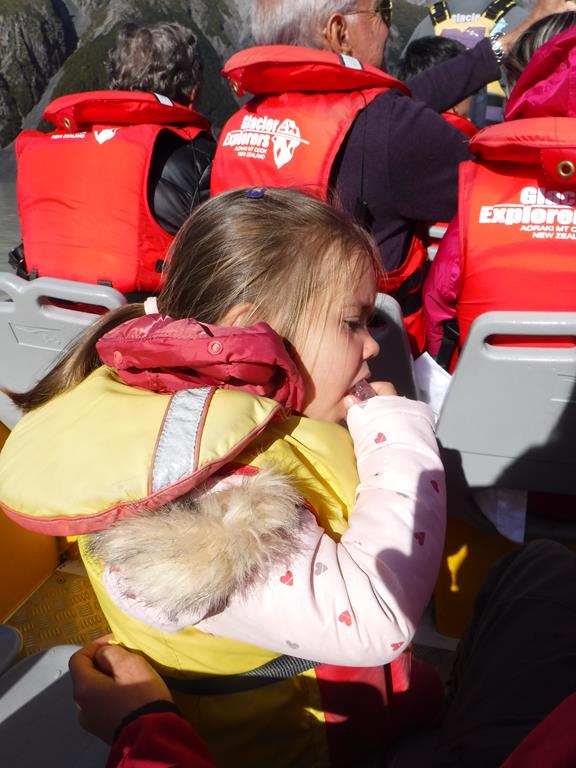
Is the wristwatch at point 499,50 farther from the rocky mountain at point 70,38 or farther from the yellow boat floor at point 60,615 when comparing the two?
the rocky mountain at point 70,38

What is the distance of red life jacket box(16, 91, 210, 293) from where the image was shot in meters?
2.27

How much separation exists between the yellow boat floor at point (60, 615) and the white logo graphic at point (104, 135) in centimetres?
141

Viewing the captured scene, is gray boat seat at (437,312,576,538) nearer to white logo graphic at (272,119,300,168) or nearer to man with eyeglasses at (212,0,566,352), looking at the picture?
man with eyeglasses at (212,0,566,352)

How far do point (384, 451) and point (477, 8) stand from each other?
3.91m

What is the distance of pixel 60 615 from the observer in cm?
177

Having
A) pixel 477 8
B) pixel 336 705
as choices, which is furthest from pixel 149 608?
pixel 477 8

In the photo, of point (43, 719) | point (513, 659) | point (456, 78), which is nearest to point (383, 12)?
point (456, 78)

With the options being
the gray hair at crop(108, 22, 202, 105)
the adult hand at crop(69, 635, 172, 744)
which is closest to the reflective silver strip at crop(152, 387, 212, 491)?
the adult hand at crop(69, 635, 172, 744)

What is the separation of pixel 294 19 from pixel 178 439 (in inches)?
66.6

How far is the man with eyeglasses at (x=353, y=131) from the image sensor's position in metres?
1.70

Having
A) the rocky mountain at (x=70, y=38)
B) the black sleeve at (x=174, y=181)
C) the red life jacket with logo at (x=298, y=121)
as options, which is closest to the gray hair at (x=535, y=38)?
the red life jacket with logo at (x=298, y=121)

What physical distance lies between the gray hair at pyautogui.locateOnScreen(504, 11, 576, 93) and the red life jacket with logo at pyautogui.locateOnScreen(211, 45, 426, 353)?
502mm

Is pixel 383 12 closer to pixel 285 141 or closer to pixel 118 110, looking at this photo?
pixel 285 141

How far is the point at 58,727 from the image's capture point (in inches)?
45.1
